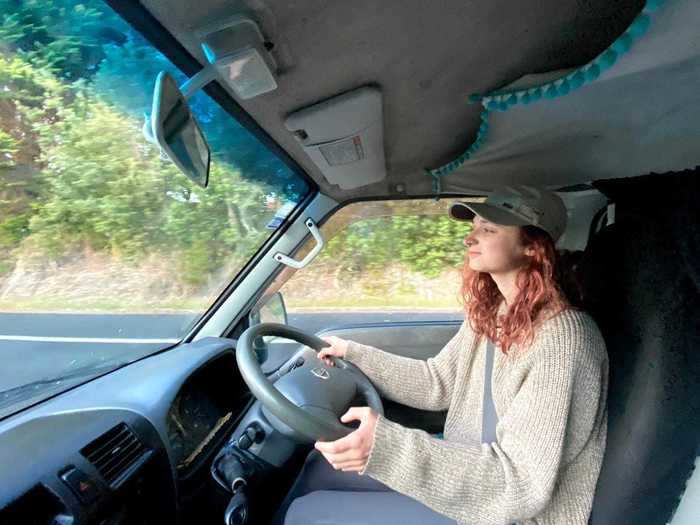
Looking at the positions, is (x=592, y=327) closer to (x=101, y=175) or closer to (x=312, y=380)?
(x=312, y=380)

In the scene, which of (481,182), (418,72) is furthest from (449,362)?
(418,72)

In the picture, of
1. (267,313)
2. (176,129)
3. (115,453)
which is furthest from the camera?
(267,313)

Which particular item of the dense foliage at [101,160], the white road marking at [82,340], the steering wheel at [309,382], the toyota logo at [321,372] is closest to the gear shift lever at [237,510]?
the steering wheel at [309,382]

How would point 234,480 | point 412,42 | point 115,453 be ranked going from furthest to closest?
point 234,480
point 115,453
point 412,42

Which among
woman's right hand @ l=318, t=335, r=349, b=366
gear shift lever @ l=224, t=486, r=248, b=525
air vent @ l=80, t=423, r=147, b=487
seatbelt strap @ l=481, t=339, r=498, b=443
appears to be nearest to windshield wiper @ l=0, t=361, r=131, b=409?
air vent @ l=80, t=423, r=147, b=487

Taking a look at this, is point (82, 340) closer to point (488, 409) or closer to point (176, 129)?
point (176, 129)

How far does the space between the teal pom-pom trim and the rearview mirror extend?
2.46ft

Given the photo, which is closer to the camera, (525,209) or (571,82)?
(571,82)

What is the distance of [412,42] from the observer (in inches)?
40.3

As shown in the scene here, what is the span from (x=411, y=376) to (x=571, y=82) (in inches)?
48.7

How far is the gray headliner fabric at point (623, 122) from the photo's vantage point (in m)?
0.70

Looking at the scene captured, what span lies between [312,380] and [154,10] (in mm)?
1273

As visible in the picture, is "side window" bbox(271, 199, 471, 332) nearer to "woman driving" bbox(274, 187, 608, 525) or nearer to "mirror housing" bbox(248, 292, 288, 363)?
"mirror housing" bbox(248, 292, 288, 363)

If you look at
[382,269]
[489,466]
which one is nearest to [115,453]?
[489,466]
